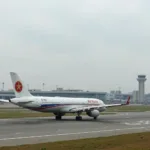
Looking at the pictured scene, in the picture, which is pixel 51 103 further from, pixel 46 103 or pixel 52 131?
pixel 52 131

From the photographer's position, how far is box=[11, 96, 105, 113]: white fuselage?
1809 inches

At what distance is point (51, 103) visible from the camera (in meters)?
49.3

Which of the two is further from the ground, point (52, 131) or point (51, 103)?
point (51, 103)

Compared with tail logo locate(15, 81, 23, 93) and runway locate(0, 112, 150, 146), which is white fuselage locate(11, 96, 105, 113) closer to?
tail logo locate(15, 81, 23, 93)

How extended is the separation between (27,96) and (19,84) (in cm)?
200

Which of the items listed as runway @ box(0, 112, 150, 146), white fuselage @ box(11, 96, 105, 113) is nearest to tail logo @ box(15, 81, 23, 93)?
white fuselage @ box(11, 96, 105, 113)

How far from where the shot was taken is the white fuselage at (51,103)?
151ft

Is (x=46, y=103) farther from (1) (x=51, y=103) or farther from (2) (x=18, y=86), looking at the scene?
(2) (x=18, y=86)

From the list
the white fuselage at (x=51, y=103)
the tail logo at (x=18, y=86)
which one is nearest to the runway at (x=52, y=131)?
the white fuselage at (x=51, y=103)

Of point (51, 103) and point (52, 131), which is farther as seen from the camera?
point (51, 103)

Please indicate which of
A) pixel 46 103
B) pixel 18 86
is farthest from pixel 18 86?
pixel 46 103

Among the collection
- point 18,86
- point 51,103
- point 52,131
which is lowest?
point 52,131

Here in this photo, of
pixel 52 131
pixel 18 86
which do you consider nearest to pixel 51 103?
pixel 18 86

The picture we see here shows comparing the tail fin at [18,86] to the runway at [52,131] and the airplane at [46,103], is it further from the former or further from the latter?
the runway at [52,131]
